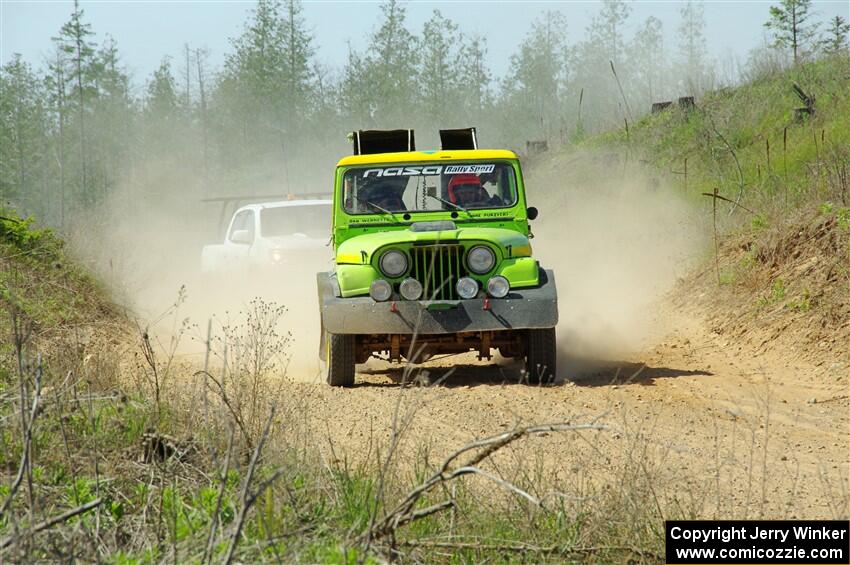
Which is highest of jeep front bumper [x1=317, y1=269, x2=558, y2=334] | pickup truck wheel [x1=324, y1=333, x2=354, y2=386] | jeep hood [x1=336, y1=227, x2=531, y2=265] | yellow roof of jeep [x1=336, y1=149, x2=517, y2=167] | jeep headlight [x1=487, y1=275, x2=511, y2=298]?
yellow roof of jeep [x1=336, y1=149, x2=517, y2=167]

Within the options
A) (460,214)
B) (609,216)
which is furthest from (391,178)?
(609,216)

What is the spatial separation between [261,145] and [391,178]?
48505 mm

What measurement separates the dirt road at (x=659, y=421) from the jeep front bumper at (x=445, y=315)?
53 centimetres

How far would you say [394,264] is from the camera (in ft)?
28.9

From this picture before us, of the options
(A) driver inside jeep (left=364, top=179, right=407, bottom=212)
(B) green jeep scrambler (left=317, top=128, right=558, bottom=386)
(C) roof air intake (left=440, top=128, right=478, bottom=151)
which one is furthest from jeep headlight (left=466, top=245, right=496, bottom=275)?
(C) roof air intake (left=440, top=128, right=478, bottom=151)

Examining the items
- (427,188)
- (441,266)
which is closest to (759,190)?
(427,188)

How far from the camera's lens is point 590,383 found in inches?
357

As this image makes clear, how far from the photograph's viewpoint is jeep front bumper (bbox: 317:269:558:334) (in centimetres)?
857

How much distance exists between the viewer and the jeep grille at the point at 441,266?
8.87 m

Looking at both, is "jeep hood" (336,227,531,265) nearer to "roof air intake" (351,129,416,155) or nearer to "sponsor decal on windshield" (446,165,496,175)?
"sponsor decal on windshield" (446,165,496,175)

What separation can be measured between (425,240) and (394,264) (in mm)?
338

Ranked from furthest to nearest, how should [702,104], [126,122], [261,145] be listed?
1. [126,122]
2. [261,145]
3. [702,104]

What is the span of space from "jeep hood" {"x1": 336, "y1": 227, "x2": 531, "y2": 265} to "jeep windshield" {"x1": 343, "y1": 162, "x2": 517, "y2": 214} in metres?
0.55

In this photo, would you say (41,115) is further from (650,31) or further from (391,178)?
(391,178)
